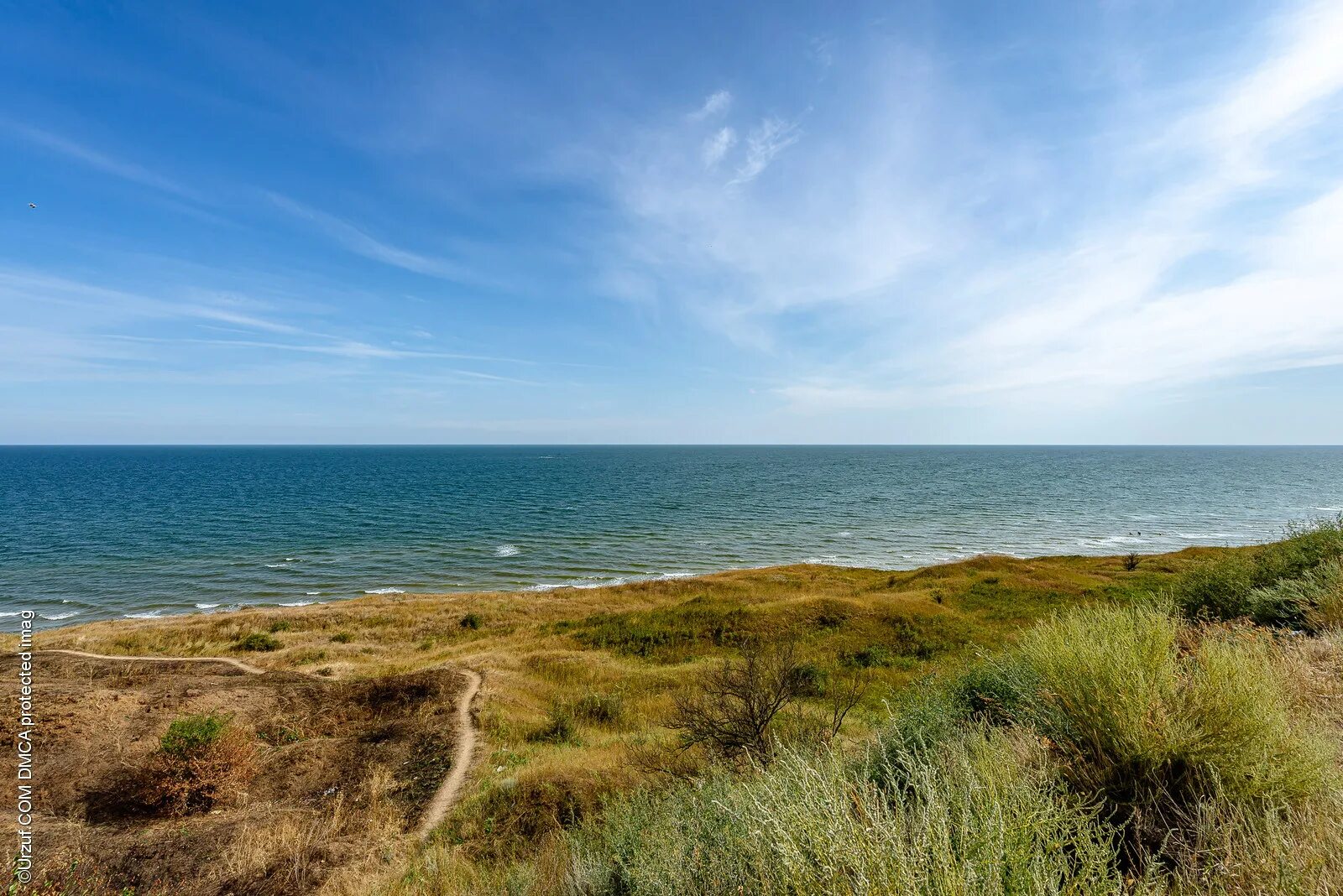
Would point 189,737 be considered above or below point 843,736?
above

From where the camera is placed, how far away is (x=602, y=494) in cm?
8969

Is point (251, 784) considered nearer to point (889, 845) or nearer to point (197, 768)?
point (197, 768)

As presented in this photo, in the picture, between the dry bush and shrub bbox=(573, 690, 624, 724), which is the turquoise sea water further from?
the dry bush

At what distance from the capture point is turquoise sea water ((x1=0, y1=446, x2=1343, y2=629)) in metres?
39.7

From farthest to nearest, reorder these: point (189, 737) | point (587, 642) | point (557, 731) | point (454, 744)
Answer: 1. point (587, 642)
2. point (557, 731)
3. point (454, 744)
4. point (189, 737)

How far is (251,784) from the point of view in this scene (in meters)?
10.4

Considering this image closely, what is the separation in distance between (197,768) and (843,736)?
42.4ft

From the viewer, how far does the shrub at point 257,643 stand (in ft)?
75.9

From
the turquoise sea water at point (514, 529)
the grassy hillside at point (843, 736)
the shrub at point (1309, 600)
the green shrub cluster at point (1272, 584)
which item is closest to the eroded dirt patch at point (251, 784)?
the grassy hillside at point (843, 736)

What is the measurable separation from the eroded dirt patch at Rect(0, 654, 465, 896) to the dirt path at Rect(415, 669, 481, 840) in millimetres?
223

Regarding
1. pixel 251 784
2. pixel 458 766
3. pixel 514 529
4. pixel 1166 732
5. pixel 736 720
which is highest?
pixel 1166 732

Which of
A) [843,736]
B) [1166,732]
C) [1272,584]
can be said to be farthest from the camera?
[1272,584]

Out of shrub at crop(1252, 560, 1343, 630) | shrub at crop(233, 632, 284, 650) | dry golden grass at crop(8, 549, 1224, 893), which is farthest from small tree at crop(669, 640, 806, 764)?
shrub at crop(233, 632, 284, 650)

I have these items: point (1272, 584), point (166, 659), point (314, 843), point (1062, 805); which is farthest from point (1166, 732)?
point (166, 659)
